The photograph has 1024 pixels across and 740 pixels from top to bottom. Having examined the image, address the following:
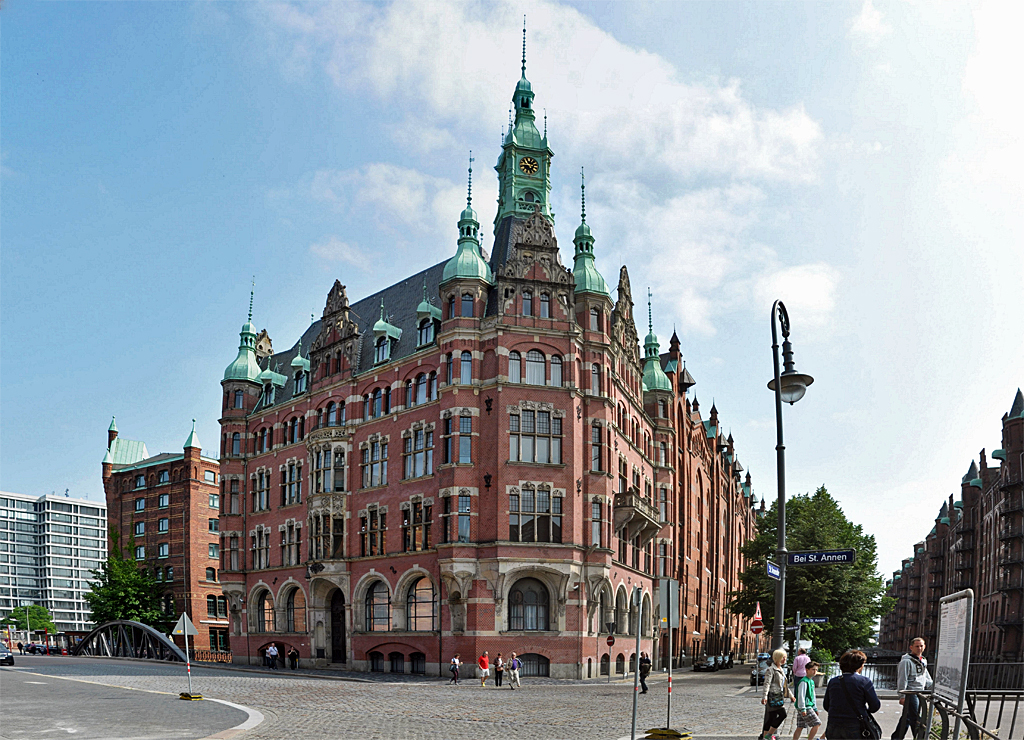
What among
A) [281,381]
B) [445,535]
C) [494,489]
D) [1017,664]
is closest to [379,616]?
[445,535]

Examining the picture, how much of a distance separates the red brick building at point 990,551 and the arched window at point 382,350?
4130 cm

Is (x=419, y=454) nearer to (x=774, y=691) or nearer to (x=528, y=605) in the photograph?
(x=528, y=605)

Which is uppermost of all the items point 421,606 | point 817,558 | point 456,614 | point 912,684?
point 817,558

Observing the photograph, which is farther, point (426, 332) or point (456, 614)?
point (426, 332)

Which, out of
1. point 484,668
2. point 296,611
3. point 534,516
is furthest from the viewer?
point 296,611

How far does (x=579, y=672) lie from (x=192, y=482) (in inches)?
2402

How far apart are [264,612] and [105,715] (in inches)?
1634

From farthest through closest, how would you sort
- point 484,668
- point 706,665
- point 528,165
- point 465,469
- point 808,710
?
point 706,665, point 528,165, point 465,469, point 484,668, point 808,710

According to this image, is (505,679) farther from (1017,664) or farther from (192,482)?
(192,482)

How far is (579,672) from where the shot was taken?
46.6 meters

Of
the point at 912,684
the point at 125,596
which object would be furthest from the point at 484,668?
the point at 125,596

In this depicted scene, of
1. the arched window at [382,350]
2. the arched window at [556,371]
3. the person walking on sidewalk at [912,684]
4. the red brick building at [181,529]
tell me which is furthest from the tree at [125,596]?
the person walking on sidewalk at [912,684]

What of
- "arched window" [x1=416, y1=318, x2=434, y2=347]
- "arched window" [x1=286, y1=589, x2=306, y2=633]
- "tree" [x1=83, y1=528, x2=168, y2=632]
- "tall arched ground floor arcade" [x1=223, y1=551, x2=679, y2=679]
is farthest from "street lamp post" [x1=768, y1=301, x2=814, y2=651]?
"tree" [x1=83, y1=528, x2=168, y2=632]

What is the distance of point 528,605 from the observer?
157 ft
